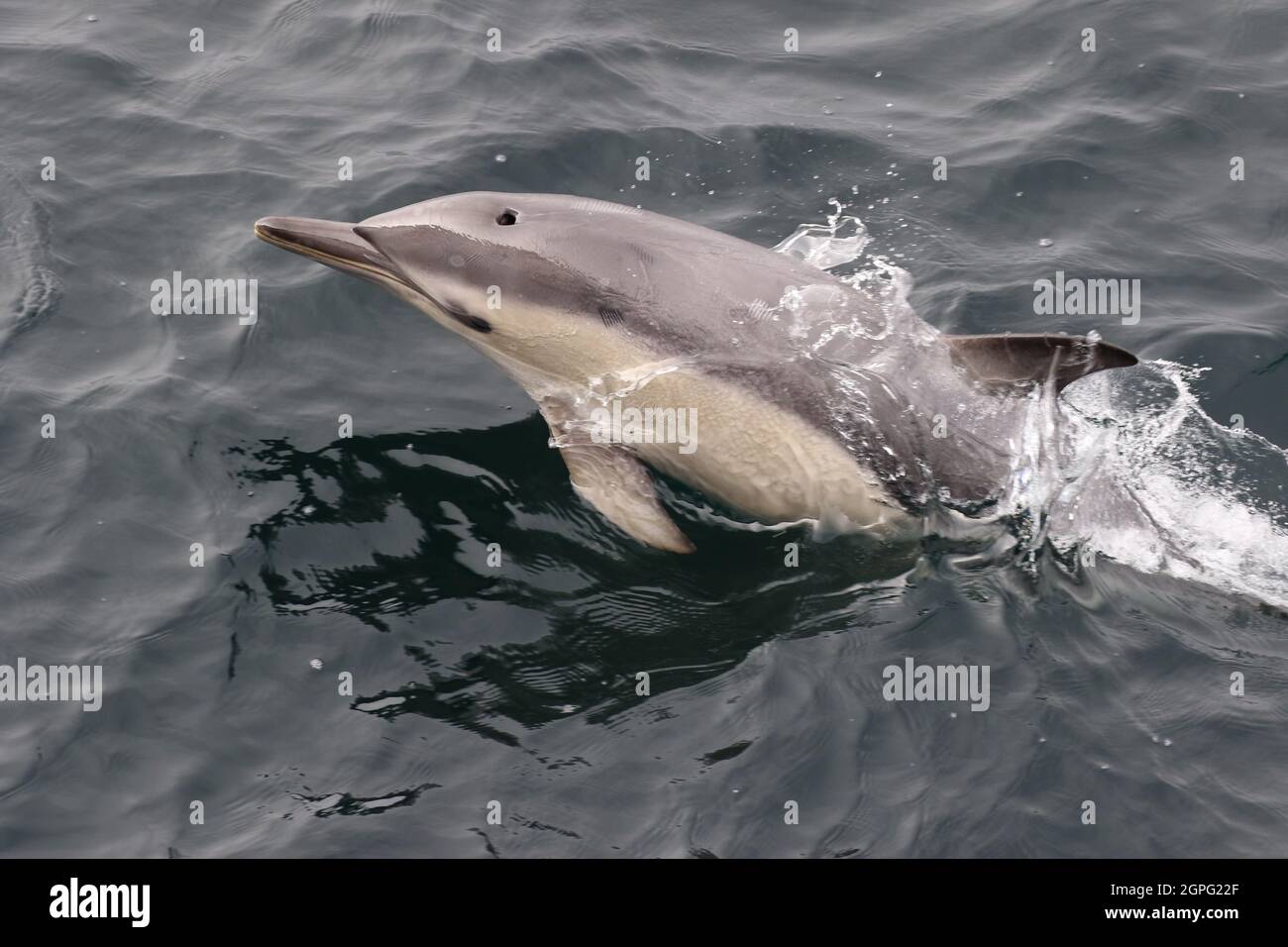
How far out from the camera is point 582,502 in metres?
10.9

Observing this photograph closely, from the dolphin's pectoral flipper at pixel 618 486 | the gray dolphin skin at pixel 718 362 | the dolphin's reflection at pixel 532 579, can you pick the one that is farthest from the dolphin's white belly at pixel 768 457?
the dolphin's pectoral flipper at pixel 618 486

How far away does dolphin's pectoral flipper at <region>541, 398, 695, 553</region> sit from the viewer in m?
10.5

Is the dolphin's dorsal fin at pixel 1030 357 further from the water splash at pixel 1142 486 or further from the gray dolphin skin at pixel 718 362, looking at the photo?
the water splash at pixel 1142 486

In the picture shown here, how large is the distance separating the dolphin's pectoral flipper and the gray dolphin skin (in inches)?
0.5

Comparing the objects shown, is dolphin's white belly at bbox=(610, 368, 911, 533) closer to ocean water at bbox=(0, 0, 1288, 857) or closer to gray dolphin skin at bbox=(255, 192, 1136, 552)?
gray dolphin skin at bbox=(255, 192, 1136, 552)

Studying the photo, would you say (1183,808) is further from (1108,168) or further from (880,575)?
(1108,168)

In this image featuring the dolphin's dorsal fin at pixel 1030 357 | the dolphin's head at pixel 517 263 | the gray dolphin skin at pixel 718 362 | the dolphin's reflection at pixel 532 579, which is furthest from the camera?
the dolphin's head at pixel 517 263

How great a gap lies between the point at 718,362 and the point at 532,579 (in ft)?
6.04

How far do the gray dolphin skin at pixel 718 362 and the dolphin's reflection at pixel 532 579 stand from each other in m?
0.26

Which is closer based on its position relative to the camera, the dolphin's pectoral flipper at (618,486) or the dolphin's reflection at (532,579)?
the dolphin's reflection at (532,579)

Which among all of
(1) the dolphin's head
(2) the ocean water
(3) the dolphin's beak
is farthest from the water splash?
(3) the dolphin's beak

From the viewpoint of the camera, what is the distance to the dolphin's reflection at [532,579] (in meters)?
9.62

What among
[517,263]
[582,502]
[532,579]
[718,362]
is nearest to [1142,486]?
[718,362]

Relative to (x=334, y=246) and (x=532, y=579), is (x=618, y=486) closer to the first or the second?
(x=532, y=579)
